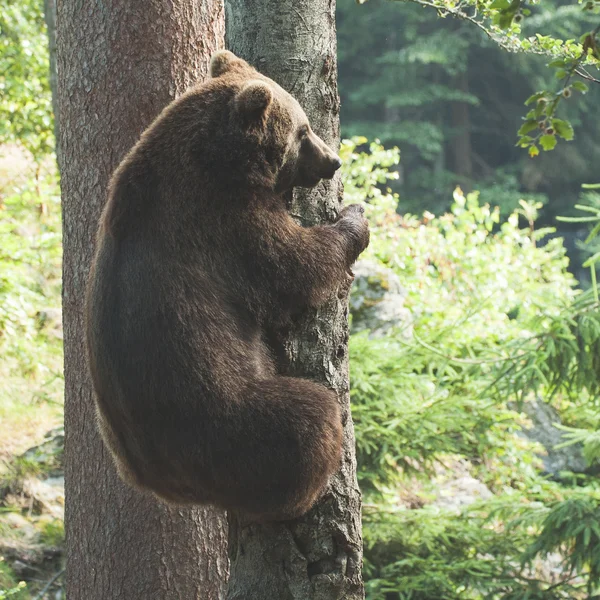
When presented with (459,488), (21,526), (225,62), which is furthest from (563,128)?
(459,488)

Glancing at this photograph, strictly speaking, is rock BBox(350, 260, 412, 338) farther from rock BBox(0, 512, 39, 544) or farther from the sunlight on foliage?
rock BBox(0, 512, 39, 544)

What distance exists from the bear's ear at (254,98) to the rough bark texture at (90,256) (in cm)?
157

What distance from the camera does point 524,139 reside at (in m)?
2.42

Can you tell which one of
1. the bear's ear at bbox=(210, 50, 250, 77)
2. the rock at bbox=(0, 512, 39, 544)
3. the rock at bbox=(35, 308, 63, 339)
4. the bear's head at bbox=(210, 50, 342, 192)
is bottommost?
the rock at bbox=(0, 512, 39, 544)

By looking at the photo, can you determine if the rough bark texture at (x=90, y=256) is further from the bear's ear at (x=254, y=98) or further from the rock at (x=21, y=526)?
the rock at (x=21, y=526)

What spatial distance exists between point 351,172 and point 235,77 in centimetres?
891

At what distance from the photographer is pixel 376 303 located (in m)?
8.05

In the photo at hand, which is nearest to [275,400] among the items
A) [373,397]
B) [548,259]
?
[373,397]

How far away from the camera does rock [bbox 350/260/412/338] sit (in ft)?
25.9

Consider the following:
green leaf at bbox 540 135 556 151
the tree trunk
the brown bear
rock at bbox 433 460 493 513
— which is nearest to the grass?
the brown bear

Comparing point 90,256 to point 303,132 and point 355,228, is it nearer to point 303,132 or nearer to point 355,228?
point 303,132

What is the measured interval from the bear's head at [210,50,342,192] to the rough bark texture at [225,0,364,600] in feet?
0.36

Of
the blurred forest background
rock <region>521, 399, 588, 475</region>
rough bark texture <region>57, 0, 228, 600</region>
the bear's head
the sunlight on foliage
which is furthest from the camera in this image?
rock <region>521, 399, 588, 475</region>

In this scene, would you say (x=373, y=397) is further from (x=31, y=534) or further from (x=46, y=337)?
(x=46, y=337)
